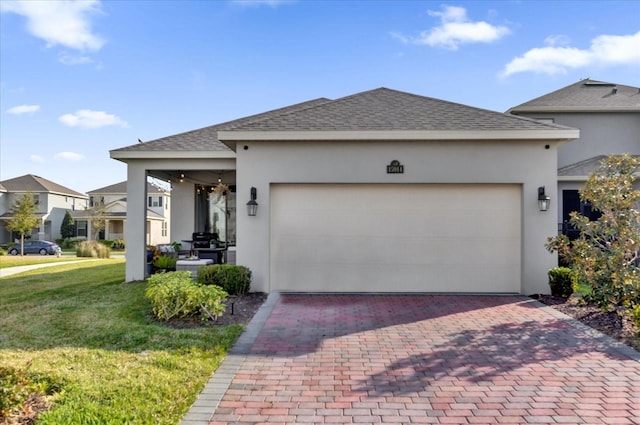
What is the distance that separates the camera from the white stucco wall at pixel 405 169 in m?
8.71

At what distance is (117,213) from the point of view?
3531 centimetres

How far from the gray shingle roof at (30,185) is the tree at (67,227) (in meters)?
2.85

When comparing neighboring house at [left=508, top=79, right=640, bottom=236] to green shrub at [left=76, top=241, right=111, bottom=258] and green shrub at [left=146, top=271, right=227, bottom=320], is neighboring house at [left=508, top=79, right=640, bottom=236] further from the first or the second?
green shrub at [left=76, top=241, right=111, bottom=258]

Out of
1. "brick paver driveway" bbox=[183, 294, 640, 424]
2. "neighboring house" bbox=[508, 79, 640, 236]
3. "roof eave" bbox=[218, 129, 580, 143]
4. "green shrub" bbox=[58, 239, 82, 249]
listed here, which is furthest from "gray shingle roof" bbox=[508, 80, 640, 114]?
"green shrub" bbox=[58, 239, 82, 249]

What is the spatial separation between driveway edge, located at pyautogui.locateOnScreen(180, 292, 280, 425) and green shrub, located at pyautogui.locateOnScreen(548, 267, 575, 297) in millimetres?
6406

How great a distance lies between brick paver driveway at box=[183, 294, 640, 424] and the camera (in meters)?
3.43

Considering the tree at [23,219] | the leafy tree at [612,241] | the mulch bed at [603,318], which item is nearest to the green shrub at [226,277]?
the mulch bed at [603,318]

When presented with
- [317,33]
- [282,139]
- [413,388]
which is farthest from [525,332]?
[317,33]

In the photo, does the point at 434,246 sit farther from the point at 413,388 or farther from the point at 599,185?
the point at 413,388

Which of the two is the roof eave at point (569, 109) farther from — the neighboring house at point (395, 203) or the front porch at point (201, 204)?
the front porch at point (201, 204)

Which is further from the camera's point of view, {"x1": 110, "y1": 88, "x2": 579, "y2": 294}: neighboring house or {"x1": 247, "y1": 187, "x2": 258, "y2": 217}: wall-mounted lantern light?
{"x1": 247, "y1": 187, "x2": 258, "y2": 217}: wall-mounted lantern light

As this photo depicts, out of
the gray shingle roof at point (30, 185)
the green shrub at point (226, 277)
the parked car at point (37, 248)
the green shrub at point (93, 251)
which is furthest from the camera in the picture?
the gray shingle roof at point (30, 185)

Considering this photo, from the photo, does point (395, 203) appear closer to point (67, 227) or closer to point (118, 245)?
point (118, 245)

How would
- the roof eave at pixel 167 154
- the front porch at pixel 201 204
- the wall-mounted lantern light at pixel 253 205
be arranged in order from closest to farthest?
the wall-mounted lantern light at pixel 253 205 < the roof eave at pixel 167 154 < the front porch at pixel 201 204
